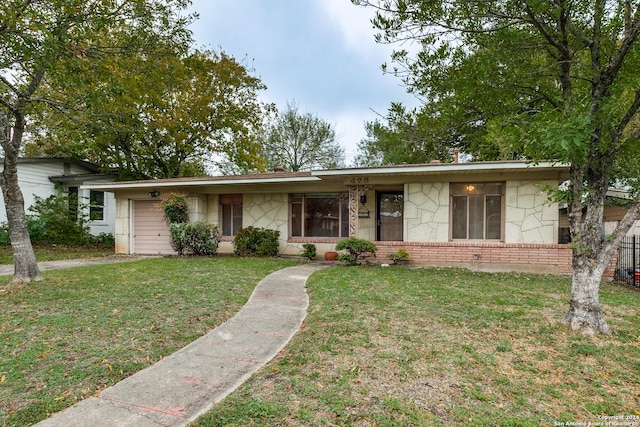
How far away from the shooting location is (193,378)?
2.93 metres

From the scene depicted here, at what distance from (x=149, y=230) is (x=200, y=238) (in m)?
2.72

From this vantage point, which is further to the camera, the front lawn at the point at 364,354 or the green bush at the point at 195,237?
the green bush at the point at 195,237

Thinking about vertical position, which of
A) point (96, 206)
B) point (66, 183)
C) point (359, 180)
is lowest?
point (96, 206)

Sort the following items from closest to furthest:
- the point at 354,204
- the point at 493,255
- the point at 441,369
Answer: the point at 441,369 → the point at 493,255 → the point at 354,204

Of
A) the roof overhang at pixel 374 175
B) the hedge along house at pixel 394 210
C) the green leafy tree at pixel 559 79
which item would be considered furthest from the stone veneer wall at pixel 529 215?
the green leafy tree at pixel 559 79

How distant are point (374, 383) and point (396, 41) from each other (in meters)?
4.40

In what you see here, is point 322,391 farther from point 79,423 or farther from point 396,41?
point 396,41

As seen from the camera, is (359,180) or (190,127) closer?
(359,180)

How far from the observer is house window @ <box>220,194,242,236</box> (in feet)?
41.6

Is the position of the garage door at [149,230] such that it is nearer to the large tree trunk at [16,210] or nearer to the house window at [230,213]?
the house window at [230,213]

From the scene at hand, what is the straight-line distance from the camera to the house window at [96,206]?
15.8 metres

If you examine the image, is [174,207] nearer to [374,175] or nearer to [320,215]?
[320,215]

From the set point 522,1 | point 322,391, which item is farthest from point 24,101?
point 522,1

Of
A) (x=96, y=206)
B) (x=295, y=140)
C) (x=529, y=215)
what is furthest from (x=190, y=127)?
(x=529, y=215)
